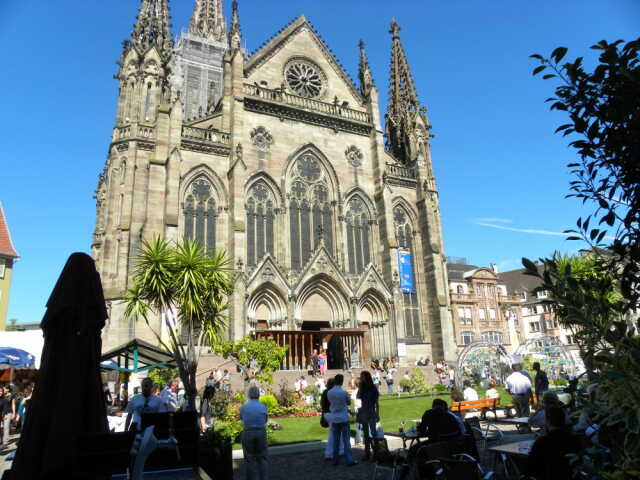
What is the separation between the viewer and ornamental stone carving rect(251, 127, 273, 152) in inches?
1195

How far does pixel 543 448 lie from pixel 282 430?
419 inches

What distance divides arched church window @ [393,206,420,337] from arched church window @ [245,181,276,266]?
382 inches

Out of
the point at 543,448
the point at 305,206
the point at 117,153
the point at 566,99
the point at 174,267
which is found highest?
the point at 117,153

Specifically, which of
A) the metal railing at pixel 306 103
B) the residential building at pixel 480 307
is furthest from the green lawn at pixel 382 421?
the residential building at pixel 480 307

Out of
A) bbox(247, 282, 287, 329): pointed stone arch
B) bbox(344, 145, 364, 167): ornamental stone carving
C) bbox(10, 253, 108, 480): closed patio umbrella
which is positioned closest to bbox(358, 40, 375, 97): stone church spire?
bbox(344, 145, 364, 167): ornamental stone carving

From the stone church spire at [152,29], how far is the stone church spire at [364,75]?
48.4 feet

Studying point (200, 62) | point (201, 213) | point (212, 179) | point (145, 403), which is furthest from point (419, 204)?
point (200, 62)

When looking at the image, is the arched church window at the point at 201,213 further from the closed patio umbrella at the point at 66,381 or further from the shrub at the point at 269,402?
the closed patio umbrella at the point at 66,381

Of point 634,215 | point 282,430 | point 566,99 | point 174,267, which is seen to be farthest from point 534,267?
point 174,267

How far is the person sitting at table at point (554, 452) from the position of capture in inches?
182

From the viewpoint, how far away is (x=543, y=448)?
4.80 m

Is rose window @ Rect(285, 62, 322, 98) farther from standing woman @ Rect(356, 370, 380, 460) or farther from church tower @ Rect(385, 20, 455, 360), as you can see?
standing woman @ Rect(356, 370, 380, 460)

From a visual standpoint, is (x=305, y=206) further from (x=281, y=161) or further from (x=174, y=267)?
(x=174, y=267)

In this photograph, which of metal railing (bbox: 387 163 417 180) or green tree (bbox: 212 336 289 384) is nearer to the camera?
green tree (bbox: 212 336 289 384)
